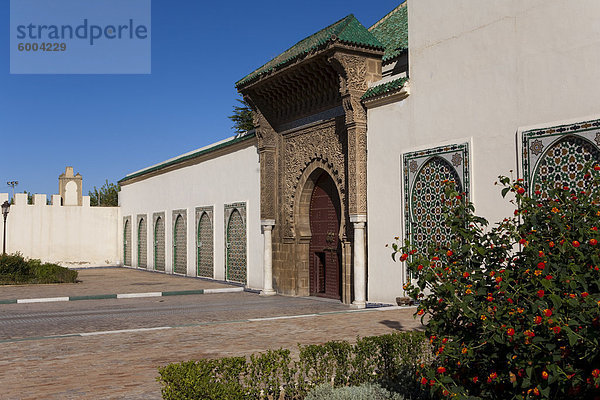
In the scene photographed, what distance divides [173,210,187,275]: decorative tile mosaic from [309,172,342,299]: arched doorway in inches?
310

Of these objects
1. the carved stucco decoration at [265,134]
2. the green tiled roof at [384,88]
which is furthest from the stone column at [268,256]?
the green tiled roof at [384,88]

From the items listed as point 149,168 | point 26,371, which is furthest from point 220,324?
point 149,168

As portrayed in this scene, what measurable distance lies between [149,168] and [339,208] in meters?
13.9

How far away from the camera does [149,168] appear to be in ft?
81.2

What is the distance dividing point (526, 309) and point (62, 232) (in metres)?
26.7

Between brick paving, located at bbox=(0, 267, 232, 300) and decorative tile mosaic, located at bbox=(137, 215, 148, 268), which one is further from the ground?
decorative tile mosaic, located at bbox=(137, 215, 148, 268)

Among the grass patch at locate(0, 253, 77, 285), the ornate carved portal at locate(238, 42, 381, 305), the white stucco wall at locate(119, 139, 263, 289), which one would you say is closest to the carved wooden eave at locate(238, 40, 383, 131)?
the ornate carved portal at locate(238, 42, 381, 305)

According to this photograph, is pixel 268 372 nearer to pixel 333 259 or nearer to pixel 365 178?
pixel 365 178

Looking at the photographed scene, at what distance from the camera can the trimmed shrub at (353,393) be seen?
13.8 feet

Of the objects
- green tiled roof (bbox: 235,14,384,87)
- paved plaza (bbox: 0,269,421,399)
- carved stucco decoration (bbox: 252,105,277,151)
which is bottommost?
paved plaza (bbox: 0,269,421,399)

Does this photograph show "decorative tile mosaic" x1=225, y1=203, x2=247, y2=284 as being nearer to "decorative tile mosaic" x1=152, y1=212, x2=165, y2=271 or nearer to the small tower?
"decorative tile mosaic" x1=152, y1=212, x2=165, y2=271

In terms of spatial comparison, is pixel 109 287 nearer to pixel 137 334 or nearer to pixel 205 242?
pixel 205 242

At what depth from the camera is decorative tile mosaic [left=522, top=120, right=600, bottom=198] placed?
767 cm

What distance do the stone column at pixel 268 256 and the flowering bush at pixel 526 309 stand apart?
10791mm
